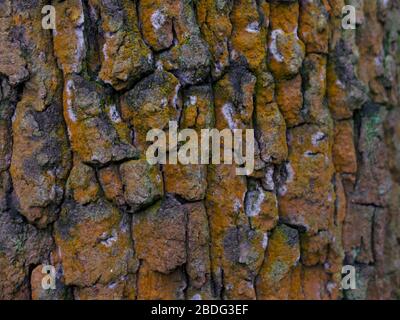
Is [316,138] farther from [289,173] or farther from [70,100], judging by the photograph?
[70,100]

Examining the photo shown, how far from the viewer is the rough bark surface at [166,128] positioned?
5.93 feet

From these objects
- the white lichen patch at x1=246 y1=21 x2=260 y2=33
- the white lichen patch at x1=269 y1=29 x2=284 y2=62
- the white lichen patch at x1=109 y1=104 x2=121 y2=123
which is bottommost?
the white lichen patch at x1=109 y1=104 x2=121 y2=123

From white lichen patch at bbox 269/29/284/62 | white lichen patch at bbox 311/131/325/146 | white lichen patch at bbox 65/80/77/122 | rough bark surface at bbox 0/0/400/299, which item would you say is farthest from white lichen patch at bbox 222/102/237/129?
white lichen patch at bbox 65/80/77/122

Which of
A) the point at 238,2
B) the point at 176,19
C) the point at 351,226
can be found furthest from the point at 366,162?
the point at 176,19

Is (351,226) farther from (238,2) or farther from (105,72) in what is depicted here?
(105,72)

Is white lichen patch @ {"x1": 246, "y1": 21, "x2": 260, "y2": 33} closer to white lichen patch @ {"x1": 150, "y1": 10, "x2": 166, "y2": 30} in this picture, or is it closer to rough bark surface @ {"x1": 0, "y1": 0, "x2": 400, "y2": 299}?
rough bark surface @ {"x1": 0, "y1": 0, "x2": 400, "y2": 299}

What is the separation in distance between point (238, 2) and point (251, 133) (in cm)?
52

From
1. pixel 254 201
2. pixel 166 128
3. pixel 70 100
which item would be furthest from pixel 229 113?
pixel 70 100

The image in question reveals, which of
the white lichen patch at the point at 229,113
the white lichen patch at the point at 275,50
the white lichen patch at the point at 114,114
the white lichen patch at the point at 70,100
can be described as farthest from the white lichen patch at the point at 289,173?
the white lichen patch at the point at 70,100

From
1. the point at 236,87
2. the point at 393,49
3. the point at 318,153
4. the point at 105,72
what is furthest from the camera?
the point at 393,49

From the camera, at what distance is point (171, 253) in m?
1.92

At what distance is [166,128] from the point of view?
185cm

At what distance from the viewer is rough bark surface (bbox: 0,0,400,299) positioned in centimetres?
181
